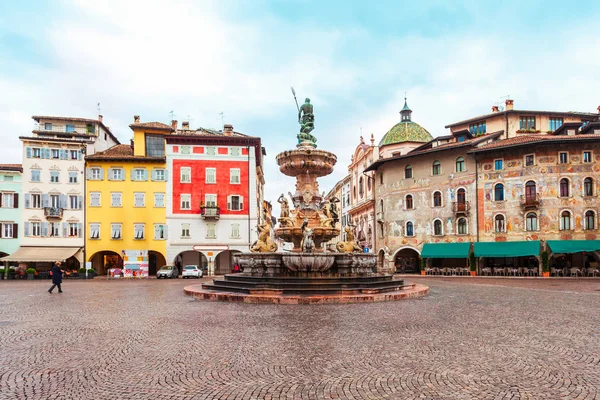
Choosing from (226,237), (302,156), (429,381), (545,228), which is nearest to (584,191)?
(545,228)

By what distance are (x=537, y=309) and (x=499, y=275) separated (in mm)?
26386

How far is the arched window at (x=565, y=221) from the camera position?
121ft

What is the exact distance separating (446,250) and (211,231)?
22137 mm

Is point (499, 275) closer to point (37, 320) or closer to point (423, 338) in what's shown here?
point (423, 338)

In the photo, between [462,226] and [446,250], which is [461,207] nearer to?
[462,226]

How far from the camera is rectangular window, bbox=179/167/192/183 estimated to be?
44.4m

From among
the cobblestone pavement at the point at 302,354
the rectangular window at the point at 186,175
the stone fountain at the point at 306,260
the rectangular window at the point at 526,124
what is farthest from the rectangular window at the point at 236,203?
the cobblestone pavement at the point at 302,354

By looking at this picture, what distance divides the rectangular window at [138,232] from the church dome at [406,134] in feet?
92.8

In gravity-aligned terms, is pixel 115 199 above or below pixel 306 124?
below

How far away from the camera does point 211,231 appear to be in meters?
44.4

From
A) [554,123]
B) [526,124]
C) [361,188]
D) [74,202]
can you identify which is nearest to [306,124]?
[74,202]

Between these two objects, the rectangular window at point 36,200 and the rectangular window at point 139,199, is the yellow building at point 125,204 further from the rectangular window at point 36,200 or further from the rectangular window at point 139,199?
the rectangular window at point 36,200

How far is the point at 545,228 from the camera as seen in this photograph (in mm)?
37250

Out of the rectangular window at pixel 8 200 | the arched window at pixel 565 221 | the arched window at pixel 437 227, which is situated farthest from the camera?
the rectangular window at pixel 8 200
